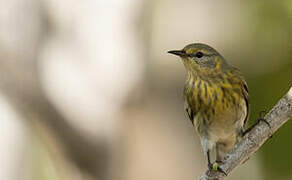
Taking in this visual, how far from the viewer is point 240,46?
21.8 ft

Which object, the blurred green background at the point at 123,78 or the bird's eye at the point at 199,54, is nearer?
the bird's eye at the point at 199,54

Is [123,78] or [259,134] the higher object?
[259,134]

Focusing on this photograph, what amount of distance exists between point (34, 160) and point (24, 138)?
2.18ft

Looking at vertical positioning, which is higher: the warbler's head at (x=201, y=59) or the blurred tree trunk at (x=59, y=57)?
the warbler's head at (x=201, y=59)

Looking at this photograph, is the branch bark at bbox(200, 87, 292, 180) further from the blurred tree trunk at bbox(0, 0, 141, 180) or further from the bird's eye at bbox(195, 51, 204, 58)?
the blurred tree trunk at bbox(0, 0, 141, 180)

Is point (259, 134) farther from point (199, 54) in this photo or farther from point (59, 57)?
point (59, 57)

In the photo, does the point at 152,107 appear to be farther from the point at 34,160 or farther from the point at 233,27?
the point at 34,160

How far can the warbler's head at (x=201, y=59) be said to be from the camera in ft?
15.7

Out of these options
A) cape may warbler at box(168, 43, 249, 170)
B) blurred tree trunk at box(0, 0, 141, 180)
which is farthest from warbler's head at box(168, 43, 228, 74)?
blurred tree trunk at box(0, 0, 141, 180)

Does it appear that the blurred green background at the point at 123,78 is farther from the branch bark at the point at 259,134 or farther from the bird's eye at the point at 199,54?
the branch bark at the point at 259,134

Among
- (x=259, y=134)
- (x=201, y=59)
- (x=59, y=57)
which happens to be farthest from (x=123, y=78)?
(x=259, y=134)

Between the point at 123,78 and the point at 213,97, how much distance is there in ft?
5.27

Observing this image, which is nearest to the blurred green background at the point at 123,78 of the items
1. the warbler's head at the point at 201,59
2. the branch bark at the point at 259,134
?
the warbler's head at the point at 201,59

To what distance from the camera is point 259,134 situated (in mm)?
3600
